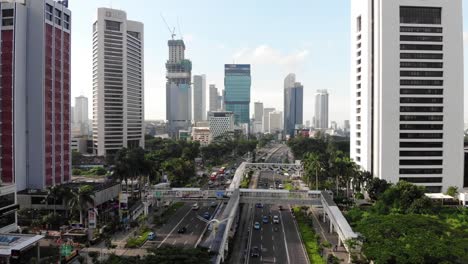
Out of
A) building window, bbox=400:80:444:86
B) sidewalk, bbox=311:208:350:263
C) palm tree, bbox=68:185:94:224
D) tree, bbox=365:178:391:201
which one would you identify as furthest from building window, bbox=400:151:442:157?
palm tree, bbox=68:185:94:224

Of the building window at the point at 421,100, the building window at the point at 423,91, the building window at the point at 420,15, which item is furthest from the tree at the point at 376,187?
the building window at the point at 420,15

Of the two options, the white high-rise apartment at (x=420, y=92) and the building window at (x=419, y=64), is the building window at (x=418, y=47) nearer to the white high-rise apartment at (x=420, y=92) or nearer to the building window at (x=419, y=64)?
the white high-rise apartment at (x=420, y=92)


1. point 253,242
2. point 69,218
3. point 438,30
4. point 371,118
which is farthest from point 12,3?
point 438,30

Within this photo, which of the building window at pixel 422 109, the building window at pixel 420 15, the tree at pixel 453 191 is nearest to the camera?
the tree at pixel 453 191

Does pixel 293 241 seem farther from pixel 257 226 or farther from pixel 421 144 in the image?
pixel 421 144

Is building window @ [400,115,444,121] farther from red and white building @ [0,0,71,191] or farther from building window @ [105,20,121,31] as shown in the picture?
building window @ [105,20,121,31]

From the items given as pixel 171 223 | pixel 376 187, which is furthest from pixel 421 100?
pixel 171 223

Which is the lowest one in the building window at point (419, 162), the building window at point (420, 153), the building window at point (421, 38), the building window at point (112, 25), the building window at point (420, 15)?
the building window at point (419, 162)
